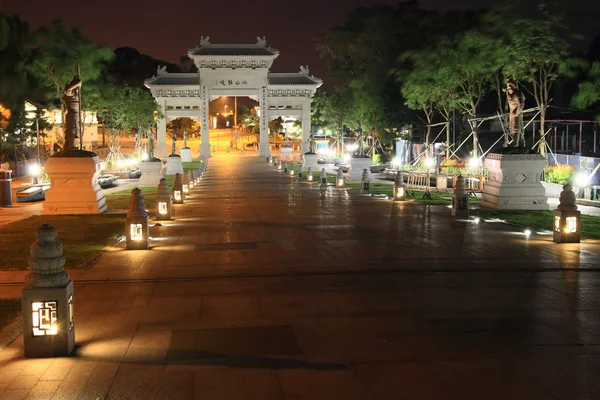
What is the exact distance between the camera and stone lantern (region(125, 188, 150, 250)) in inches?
516

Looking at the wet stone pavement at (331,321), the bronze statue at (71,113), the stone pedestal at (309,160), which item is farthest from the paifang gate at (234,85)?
the wet stone pavement at (331,321)

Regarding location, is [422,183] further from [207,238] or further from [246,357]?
[246,357]

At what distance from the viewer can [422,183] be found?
30.2m

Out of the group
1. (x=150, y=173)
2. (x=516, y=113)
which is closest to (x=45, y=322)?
(x=516, y=113)

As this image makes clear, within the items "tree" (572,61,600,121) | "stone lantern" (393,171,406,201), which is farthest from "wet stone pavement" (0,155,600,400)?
"tree" (572,61,600,121)

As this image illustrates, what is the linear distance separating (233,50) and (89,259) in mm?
63785

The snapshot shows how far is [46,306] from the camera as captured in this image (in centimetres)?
665

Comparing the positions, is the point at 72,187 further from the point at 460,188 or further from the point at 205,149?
the point at 205,149

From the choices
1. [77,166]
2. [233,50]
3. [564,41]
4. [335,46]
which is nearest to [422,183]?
[564,41]

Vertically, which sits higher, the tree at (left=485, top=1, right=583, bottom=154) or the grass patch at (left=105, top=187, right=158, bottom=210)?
the tree at (left=485, top=1, right=583, bottom=154)

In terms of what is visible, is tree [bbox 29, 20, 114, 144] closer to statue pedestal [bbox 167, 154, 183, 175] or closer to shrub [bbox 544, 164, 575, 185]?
statue pedestal [bbox 167, 154, 183, 175]

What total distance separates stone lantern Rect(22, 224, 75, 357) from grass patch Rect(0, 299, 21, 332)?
139 centimetres

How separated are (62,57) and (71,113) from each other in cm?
1675

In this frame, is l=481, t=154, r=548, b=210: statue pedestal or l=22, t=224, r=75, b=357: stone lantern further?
l=481, t=154, r=548, b=210: statue pedestal
